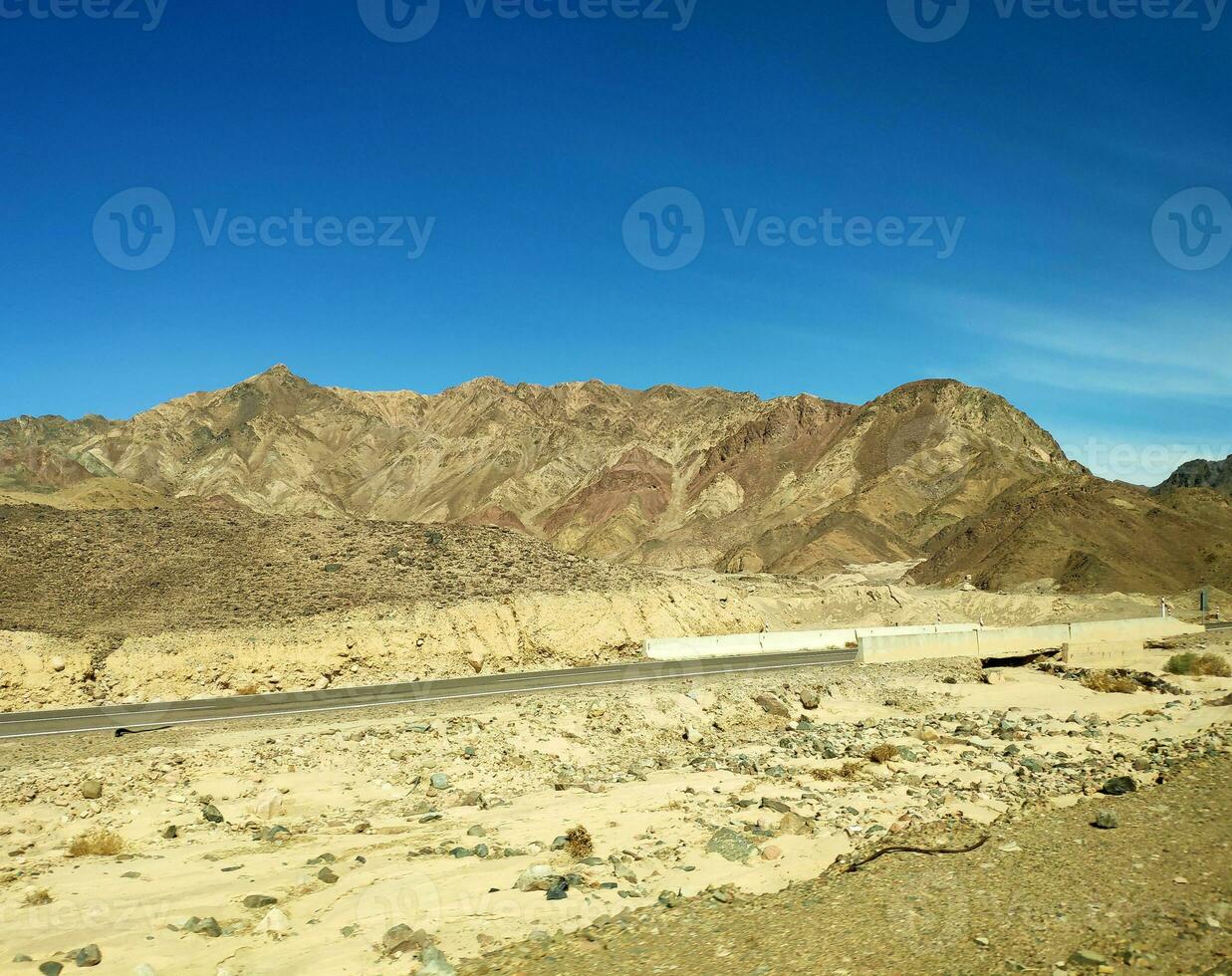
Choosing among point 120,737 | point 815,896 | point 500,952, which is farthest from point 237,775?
point 815,896

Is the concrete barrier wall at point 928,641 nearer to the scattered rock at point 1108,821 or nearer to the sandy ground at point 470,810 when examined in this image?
the sandy ground at point 470,810

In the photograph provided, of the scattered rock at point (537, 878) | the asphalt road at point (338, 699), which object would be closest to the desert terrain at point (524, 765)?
the scattered rock at point (537, 878)

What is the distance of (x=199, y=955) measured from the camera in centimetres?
934

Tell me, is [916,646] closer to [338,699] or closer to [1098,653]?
[1098,653]

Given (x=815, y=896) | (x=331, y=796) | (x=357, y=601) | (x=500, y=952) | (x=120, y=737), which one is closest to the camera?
(x=500, y=952)

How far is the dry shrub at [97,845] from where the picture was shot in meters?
12.5

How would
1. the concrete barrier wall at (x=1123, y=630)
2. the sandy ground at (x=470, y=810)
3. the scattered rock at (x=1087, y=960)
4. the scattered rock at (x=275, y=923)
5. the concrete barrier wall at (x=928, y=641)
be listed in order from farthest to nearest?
the concrete barrier wall at (x=1123, y=630), the concrete barrier wall at (x=928, y=641), the sandy ground at (x=470, y=810), the scattered rock at (x=275, y=923), the scattered rock at (x=1087, y=960)

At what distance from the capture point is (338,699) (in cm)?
2553

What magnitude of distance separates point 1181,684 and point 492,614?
24687mm

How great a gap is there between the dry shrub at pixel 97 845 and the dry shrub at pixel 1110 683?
96.0 ft

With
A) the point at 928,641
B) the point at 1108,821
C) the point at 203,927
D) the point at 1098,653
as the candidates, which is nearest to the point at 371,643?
the point at 203,927

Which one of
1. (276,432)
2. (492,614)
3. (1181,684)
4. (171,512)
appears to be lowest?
(1181,684)

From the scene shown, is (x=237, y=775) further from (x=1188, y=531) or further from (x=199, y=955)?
(x=1188, y=531)

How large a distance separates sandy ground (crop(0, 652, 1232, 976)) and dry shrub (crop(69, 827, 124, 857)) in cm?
19
